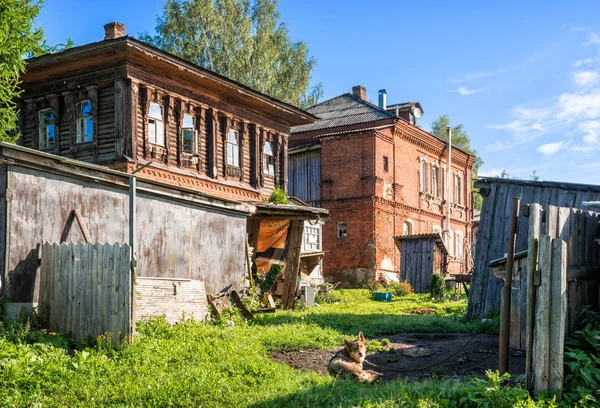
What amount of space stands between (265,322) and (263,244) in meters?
5.78

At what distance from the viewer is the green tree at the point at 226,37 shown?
3466cm

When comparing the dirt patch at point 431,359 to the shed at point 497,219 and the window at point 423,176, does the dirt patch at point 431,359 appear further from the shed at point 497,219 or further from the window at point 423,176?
the window at point 423,176

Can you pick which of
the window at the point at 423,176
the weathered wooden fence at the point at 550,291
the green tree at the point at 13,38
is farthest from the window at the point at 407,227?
the weathered wooden fence at the point at 550,291

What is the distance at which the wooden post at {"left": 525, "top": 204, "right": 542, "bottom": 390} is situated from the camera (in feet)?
22.7

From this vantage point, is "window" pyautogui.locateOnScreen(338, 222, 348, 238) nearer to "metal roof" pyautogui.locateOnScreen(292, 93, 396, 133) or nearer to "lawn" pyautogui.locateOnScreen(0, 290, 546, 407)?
"metal roof" pyautogui.locateOnScreen(292, 93, 396, 133)

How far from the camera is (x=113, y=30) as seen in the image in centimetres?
2172

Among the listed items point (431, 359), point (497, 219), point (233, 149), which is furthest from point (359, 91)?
point (431, 359)

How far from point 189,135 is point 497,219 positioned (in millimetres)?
10925

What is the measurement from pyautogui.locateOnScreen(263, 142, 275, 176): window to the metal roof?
664cm

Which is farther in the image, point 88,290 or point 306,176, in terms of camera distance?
point 306,176

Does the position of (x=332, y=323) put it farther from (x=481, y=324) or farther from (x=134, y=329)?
(x=134, y=329)

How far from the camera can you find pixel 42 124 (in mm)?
20781

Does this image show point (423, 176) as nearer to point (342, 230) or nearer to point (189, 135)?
point (342, 230)

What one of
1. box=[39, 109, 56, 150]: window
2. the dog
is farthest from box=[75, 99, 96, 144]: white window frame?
the dog
